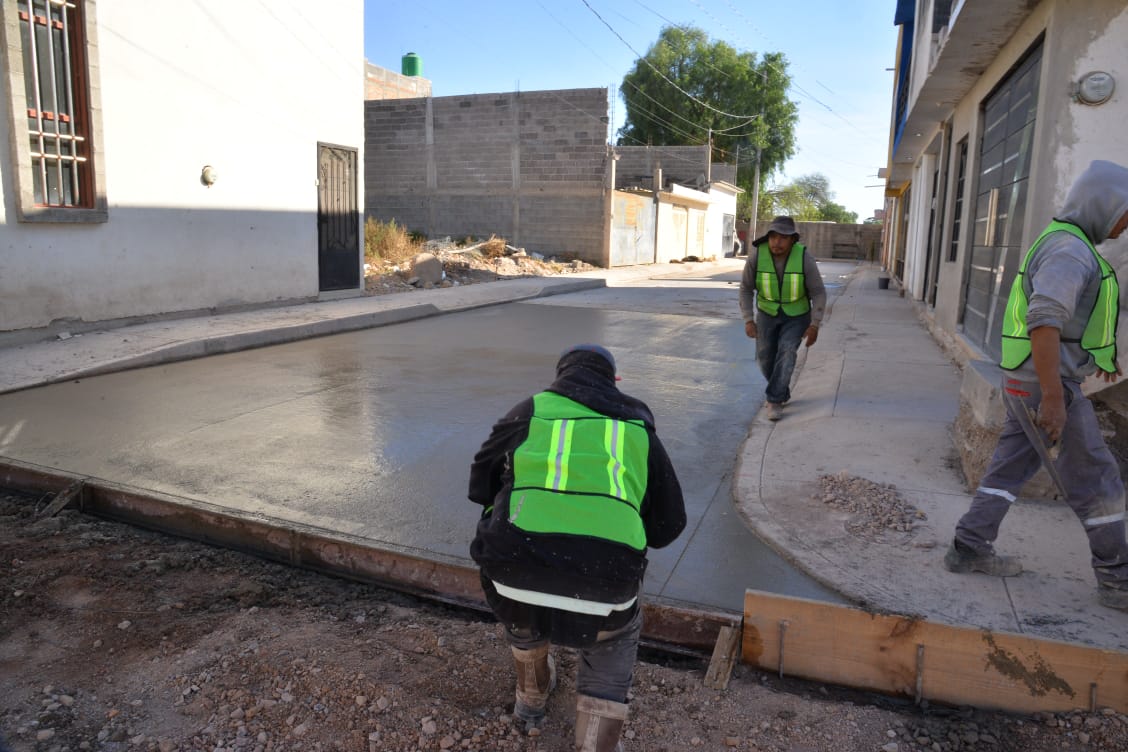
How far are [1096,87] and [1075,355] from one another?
10.7 ft

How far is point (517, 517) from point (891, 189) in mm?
27822

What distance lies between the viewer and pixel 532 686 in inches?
104

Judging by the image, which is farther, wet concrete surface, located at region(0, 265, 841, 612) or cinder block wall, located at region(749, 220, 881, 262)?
cinder block wall, located at region(749, 220, 881, 262)

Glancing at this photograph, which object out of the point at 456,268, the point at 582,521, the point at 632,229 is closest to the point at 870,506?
the point at 582,521

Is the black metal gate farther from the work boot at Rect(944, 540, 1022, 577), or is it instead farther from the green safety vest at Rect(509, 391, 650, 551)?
the green safety vest at Rect(509, 391, 650, 551)

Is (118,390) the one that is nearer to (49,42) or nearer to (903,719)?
(49,42)

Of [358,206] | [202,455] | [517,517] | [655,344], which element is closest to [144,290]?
[358,206]

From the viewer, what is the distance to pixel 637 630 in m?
2.44

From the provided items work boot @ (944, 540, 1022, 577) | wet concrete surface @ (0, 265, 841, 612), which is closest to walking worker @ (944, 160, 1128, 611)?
work boot @ (944, 540, 1022, 577)

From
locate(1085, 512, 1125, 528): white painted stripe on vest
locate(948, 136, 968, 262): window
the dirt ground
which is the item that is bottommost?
the dirt ground

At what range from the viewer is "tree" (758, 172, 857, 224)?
57.9 meters

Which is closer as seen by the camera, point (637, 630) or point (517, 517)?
point (517, 517)

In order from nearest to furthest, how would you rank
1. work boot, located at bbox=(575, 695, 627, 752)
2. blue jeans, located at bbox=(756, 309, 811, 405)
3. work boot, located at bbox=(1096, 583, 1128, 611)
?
work boot, located at bbox=(575, 695, 627, 752)
work boot, located at bbox=(1096, 583, 1128, 611)
blue jeans, located at bbox=(756, 309, 811, 405)

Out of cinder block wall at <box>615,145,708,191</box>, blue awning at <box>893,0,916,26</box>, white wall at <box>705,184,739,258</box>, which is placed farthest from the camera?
white wall at <box>705,184,739,258</box>
